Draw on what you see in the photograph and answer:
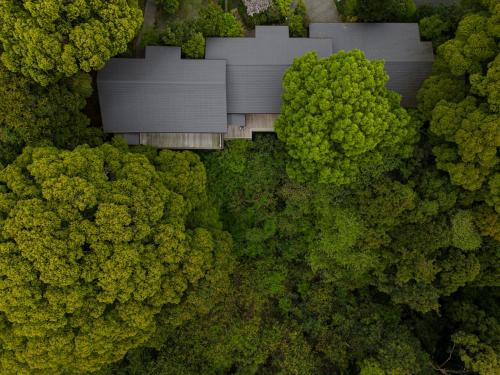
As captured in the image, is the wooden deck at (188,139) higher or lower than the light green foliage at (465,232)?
higher

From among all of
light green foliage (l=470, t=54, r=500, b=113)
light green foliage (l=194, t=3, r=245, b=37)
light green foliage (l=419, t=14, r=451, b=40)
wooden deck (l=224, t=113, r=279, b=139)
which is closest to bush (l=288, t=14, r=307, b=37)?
light green foliage (l=194, t=3, r=245, b=37)

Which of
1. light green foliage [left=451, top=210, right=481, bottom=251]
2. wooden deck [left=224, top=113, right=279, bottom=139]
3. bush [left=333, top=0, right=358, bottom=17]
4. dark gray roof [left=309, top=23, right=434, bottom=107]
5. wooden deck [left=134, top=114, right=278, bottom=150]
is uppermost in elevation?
bush [left=333, top=0, right=358, bottom=17]

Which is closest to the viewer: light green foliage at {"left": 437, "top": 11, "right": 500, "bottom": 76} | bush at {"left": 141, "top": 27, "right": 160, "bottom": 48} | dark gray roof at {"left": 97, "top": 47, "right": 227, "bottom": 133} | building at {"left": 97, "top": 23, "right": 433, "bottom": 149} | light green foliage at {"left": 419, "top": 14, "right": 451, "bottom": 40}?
light green foliage at {"left": 437, "top": 11, "right": 500, "bottom": 76}

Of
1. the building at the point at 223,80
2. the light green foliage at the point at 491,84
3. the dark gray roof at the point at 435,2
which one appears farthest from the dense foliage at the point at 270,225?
the dark gray roof at the point at 435,2

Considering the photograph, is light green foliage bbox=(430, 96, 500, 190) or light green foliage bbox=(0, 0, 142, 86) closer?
light green foliage bbox=(0, 0, 142, 86)

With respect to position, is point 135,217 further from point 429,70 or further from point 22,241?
point 429,70

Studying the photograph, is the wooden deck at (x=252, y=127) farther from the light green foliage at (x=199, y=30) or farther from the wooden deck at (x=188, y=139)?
the light green foliage at (x=199, y=30)

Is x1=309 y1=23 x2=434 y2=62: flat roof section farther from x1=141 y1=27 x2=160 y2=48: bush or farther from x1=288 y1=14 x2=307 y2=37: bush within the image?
x1=141 y1=27 x2=160 y2=48: bush

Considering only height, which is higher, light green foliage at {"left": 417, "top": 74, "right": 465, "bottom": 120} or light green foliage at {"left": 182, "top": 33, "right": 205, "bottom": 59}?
light green foliage at {"left": 182, "top": 33, "right": 205, "bottom": 59}
